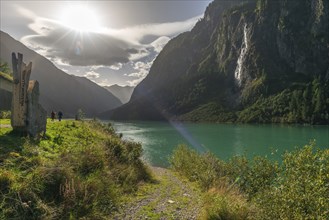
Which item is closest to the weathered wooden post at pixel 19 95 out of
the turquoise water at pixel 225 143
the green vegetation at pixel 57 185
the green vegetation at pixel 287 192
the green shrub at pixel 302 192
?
the green vegetation at pixel 57 185

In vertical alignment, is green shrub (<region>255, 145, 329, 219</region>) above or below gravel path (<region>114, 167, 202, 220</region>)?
above

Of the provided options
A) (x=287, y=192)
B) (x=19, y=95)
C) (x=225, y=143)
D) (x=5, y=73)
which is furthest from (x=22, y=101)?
(x=225, y=143)

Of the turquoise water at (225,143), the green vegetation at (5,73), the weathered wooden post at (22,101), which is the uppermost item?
the green vegetation at (5,73)

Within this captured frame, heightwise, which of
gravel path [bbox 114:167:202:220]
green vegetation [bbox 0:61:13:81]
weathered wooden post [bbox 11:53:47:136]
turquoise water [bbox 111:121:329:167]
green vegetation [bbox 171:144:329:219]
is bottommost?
turquoise water [bbox 111:121:329:167]

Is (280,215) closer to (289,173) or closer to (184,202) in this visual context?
(289,173)

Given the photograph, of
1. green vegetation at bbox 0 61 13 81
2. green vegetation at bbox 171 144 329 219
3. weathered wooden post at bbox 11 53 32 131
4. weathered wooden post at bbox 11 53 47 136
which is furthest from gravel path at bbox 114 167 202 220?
green vegetation at bbox 0 61 13 81

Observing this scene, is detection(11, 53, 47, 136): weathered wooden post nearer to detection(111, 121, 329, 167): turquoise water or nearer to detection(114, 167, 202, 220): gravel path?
detection(114, 167, 202, 220): gravel path

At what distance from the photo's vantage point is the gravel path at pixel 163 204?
47.1 feet

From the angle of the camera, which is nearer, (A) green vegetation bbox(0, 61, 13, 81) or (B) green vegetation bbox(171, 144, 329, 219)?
(B) green vegetation bbox(171, 144, 329, 219)

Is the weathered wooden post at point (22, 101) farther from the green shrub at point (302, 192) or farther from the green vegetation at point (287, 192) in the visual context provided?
the green shrub at point (302, 192)

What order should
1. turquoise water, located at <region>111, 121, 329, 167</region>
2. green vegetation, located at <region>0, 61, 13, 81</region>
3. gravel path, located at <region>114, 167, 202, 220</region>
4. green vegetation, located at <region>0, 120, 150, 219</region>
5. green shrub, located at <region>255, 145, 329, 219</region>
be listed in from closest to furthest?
green shrub, located at <region>255, 145, 329, 219</region>
green vegetation, located at <region>0, 120, 150, 219</region>
gravel path, located at <region>114, 167, 202, 220</region>
turquoise water, located at <region>111, 121, 329, 167</region>
green vegetation, located at <region>0, 61, 13, 81</region>

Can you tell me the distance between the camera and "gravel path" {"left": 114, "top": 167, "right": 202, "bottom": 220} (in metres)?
14.3

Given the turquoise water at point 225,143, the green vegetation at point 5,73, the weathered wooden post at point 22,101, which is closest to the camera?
the weathered wooden post at point 22,101

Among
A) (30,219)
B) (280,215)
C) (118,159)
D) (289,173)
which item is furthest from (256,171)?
(30,219)
